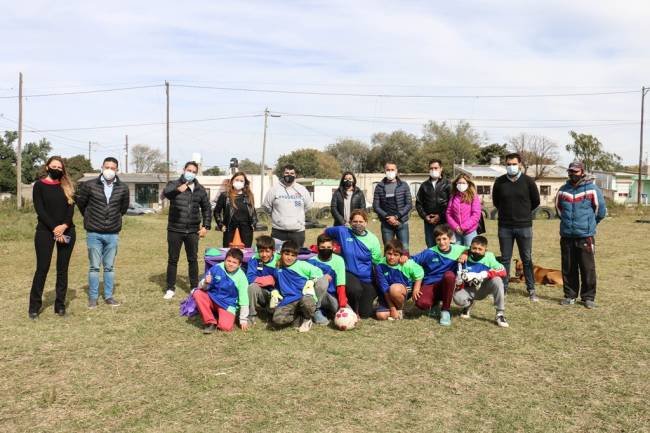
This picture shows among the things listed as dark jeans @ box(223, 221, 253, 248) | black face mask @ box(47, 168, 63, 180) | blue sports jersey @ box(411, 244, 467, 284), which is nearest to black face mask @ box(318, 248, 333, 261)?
blue sports jersey @ box(411, 244, 467, 284)

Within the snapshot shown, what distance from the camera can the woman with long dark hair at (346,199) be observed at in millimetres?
7145

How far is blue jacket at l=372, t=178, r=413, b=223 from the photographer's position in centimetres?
719

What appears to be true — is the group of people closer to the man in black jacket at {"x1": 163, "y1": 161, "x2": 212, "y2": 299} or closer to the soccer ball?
the man in black jacket at {"x1": 163, "y1": 161, "x2": 212, "y2": 299}

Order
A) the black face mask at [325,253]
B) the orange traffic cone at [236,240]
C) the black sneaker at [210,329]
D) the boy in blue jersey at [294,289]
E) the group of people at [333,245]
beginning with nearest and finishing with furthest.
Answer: the black sneaker at [210,329] < the boy in blue jersey at [294,289] < the group of people at [333,245] < the black face mask at [325,253] < the orange traffic cone at [236,240]

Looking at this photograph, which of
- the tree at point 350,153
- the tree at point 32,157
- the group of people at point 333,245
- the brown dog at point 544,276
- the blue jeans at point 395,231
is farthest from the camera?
the tree at point 350,153

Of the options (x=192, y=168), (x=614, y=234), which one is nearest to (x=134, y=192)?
(x=614, y=234)

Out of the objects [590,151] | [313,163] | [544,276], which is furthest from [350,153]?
[544,276]

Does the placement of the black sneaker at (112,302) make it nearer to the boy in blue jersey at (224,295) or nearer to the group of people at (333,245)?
the group of people at (333,245)

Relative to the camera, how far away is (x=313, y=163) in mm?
64625

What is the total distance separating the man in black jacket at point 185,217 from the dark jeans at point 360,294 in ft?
7.20

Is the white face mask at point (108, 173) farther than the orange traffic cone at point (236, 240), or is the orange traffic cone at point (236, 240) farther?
the orange traffic cone at point (236, 240)

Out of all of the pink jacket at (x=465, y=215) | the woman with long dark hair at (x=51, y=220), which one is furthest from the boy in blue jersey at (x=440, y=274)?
the woman with long dark hair at (x=51, y=220)

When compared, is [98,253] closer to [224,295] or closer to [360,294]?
[224,295]

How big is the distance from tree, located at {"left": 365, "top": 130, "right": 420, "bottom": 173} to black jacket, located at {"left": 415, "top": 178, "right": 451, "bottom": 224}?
51766 mm
